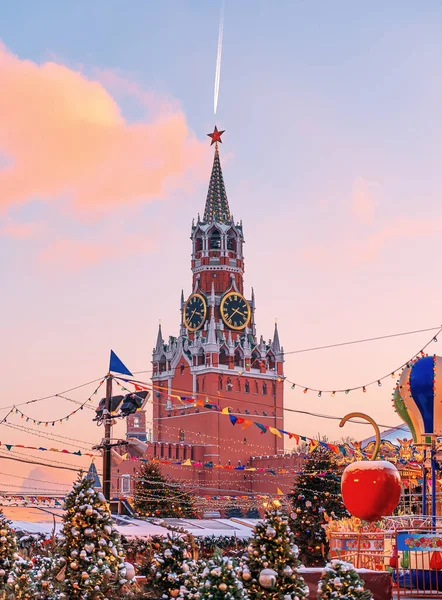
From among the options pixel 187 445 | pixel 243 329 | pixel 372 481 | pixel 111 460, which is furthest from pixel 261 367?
pixel 372 481

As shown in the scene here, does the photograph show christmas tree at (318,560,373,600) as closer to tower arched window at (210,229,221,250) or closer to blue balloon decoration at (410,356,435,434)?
blue balloon decoration at (410,356,435,434)

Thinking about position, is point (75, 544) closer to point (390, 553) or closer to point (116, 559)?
point (116, 559)

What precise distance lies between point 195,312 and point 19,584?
70798mm

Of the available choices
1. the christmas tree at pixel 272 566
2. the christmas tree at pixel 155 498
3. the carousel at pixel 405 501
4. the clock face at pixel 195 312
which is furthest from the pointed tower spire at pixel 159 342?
the christmas tree at pixel 272 566

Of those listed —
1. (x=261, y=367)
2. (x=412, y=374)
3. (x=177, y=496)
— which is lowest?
(x=177, y=496)

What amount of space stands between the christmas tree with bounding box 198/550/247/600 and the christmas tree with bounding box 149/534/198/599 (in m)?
1.66

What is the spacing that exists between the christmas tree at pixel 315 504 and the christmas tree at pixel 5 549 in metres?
20.1

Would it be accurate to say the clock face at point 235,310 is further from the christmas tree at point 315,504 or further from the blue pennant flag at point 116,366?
the blue pennant flag at point 116,366

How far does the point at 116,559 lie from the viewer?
12.1 m

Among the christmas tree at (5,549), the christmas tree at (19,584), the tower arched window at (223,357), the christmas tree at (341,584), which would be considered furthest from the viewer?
the tower arched window at (223,357)

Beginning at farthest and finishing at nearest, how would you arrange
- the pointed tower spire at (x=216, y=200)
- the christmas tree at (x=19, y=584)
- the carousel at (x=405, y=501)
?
the pointed tower spire at (x=216, y=200)
the christmas tree at (x=19, y=584)
the carousel at (x=405, y=501)

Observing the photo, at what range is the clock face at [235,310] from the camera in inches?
3285

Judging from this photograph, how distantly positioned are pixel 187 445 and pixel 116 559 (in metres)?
63.5

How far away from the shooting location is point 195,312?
3300 inches
